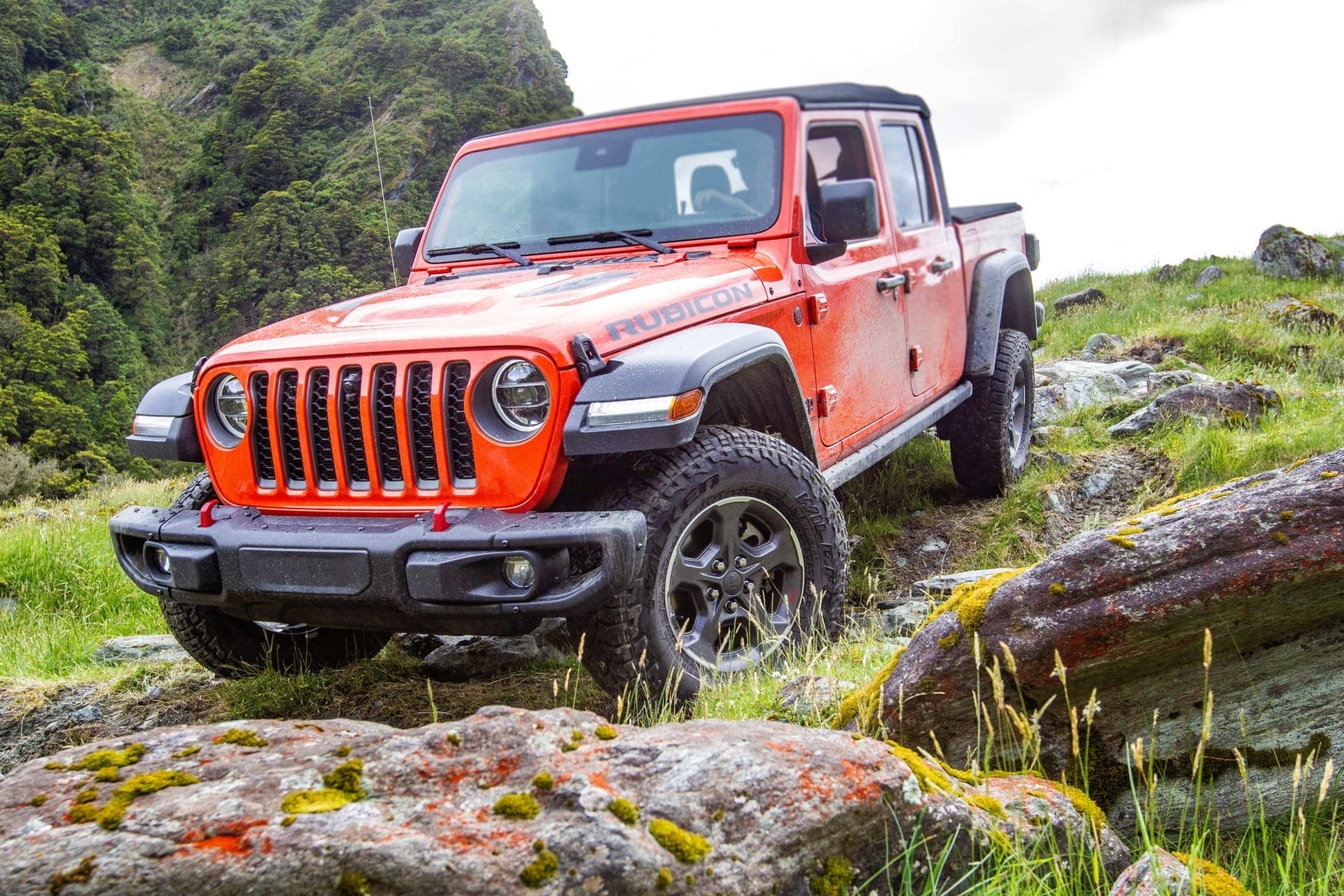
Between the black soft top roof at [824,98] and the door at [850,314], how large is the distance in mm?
91

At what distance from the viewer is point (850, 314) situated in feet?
16.0

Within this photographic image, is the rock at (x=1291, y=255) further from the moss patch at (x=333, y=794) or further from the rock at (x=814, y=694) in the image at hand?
the moss patch at (x=333, y=794)

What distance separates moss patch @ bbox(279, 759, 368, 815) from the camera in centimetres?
164

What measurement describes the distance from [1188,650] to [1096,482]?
438cm

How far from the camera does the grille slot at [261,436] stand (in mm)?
3750

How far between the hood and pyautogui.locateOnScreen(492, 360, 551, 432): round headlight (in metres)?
0.08

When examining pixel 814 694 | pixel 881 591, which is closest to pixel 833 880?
pixel 814 694

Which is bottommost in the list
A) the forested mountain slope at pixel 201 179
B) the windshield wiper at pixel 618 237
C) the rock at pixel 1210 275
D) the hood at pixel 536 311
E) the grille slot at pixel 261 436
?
the rock at pixel 1210 275

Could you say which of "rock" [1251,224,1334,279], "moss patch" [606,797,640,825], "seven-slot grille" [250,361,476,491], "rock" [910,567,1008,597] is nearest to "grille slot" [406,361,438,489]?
"seven-slot grille" [250,361,476,491]

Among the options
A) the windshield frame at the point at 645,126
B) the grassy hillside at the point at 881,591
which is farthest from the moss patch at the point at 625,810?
the windshield frame at the point at 645,126

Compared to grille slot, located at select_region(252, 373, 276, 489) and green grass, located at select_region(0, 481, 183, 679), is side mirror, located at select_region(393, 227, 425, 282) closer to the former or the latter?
grille slot, located at select_region(252, 373, 276, 489)

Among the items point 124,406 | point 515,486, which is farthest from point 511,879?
point 124,406

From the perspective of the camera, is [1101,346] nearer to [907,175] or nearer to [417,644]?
[907,175]

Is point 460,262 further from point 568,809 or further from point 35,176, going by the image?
point 35,176
